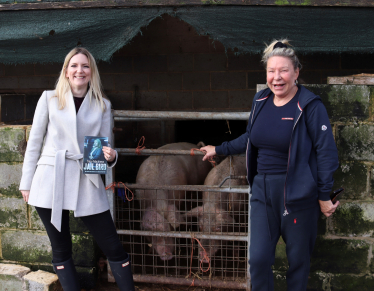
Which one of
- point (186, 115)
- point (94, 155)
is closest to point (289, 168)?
point (186, 115)

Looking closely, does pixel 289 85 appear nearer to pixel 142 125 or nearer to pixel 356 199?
pixel 356 199

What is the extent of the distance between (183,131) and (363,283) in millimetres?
4228

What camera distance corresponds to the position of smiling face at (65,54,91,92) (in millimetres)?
2271

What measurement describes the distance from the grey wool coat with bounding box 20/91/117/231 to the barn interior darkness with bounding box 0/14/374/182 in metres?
3.90

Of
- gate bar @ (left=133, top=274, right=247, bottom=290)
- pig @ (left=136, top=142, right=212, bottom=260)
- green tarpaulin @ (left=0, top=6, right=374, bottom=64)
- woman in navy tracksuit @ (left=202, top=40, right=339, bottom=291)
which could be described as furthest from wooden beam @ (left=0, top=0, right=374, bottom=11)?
gate bar @ (left=133, top=274, right=247, bottom=290)

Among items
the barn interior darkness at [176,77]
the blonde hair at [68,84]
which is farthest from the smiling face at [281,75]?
the barn interior darkness at [176,77]

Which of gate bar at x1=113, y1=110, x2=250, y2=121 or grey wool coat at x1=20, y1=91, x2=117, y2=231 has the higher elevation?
gate bar at x1=113, y1=110, x2=250, y2=121

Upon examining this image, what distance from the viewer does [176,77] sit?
6172mm

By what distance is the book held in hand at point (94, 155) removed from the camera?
87.3 inches

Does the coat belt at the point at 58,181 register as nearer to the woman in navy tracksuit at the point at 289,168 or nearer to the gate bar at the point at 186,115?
the gate bar at the point at 186,115

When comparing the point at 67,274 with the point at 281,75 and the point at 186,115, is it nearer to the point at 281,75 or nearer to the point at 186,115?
the point at 186,115

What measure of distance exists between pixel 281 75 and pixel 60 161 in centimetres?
144

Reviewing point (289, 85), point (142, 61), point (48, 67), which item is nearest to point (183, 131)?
point (142, 61)

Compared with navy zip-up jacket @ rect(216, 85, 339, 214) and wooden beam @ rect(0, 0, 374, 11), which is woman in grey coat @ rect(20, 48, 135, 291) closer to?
wooden beam @ rect(0, 0, 374, 11)
